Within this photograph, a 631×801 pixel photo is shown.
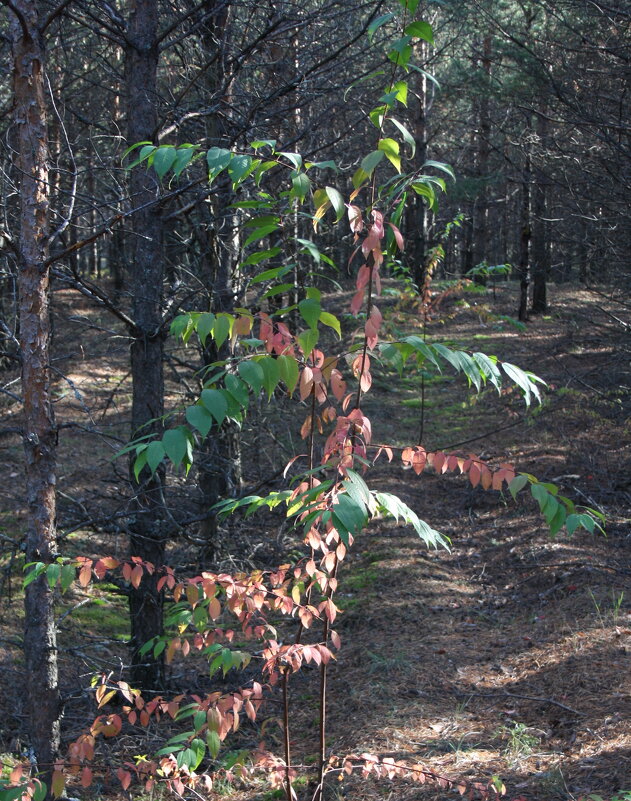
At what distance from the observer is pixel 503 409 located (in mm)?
12891

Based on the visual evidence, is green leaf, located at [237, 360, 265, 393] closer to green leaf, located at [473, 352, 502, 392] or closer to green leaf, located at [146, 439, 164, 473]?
green leaf, located at [146, 439, 164, 473]

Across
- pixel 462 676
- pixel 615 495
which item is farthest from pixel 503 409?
pixel 462 676

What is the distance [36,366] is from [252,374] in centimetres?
235

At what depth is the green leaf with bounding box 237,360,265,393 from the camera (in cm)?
194

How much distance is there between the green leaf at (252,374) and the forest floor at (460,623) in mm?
757

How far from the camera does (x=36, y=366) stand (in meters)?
3.85

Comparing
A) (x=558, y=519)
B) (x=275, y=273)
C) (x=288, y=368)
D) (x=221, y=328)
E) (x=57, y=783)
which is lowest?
(x=57, y=783)

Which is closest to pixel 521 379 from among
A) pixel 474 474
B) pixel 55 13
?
pixel 474 474

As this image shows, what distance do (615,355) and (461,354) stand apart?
5.99 meters

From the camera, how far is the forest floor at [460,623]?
416 centimetres

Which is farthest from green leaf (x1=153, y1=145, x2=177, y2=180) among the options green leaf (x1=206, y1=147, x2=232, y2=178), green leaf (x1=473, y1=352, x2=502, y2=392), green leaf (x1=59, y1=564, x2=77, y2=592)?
green leaf (x1=59, y1=564, x2=77, y2=592)

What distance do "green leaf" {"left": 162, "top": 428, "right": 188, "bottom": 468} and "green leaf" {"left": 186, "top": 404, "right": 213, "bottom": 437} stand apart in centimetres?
6

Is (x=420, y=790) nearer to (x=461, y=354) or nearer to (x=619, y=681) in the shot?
(x=619, y=681)

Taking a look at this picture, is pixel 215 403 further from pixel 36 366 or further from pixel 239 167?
pixel 36 366
